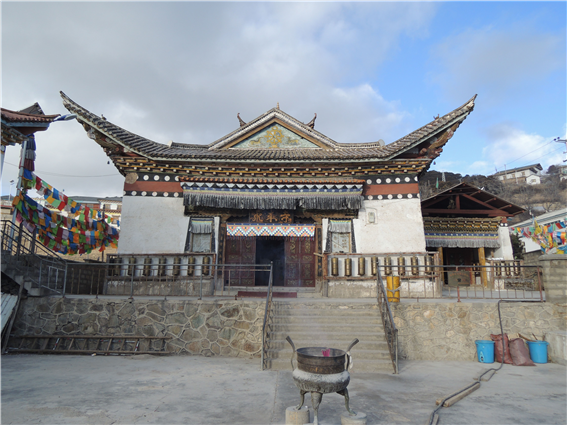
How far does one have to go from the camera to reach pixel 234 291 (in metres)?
12.9

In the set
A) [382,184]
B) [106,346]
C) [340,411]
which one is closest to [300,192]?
[382,184]

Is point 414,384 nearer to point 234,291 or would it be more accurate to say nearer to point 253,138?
point 234,291

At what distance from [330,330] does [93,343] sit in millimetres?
5898

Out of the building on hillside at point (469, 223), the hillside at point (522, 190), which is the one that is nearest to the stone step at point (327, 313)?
the building on hillside at point (469, 223)

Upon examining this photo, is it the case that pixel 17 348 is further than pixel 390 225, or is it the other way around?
pixel 390 225

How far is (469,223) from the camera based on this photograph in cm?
1841

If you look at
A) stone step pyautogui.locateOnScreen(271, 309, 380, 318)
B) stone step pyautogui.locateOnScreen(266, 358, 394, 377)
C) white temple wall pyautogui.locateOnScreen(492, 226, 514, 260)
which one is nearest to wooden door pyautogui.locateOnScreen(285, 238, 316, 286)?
stone step pyautogui.locateOnScreen(271, 309, 380, 318)

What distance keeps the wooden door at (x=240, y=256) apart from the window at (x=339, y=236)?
116 inches

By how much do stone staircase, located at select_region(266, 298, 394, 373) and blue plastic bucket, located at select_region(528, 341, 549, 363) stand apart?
3639mm

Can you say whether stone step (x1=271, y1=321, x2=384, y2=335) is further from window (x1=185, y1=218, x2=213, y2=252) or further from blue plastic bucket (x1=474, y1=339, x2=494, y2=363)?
window (x1=185, y1=218, x2=213, y2=252)

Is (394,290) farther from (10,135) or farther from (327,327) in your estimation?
(10,135)

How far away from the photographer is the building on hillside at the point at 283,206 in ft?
41.9

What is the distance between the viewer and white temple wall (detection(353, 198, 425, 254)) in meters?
13.0

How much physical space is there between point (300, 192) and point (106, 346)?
25.4 feet
